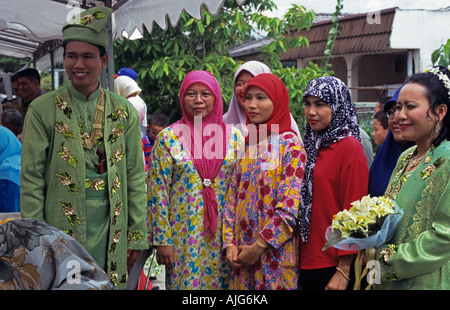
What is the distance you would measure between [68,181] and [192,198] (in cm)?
74

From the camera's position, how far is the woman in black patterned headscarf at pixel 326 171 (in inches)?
109

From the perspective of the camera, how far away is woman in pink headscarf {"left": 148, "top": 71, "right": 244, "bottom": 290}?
3.23m

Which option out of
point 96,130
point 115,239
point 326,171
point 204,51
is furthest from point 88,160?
point 204,51

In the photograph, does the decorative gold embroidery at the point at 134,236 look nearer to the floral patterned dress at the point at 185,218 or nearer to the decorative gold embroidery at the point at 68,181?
the floral patterned dress at the point at 185,218

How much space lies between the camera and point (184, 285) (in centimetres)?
323

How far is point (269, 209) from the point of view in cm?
296

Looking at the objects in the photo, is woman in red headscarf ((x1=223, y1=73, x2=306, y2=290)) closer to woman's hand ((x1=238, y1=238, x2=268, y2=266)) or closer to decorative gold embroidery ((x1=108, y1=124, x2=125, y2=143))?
woman's hand ((x1=238, y1=238, x2=268, y2=266))

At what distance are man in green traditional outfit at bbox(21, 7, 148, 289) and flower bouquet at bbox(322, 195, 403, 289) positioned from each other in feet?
4.19

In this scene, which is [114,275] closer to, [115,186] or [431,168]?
[115,186]

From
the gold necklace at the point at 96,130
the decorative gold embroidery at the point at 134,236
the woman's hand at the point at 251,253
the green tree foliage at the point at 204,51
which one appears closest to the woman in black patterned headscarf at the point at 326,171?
the woman's hand at the point at 251,253

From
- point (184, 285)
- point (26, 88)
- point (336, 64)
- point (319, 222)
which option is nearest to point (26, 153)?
point (184, 285)

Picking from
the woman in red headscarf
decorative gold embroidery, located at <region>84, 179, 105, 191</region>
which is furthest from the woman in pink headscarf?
decorative gold embroidery, located at <region>84, 179, 105, 191</region>

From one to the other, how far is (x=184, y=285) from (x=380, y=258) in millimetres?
1363

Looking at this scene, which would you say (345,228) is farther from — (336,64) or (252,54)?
(336,64)
